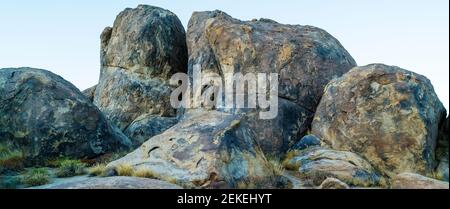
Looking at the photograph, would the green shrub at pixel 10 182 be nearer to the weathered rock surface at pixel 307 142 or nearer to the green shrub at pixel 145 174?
the green shrub at pixel 145 174

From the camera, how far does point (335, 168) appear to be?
1622cm

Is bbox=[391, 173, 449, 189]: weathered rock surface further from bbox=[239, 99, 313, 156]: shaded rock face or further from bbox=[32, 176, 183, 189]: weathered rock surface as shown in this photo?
bbox=[32, 176, 183, 189]: weathered rock surface

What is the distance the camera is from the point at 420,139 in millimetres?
17922

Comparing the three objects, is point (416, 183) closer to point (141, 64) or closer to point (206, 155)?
point (206, 155)

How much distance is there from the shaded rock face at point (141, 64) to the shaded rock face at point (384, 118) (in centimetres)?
1289

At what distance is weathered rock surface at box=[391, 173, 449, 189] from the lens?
13.6m

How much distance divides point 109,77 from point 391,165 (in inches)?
765

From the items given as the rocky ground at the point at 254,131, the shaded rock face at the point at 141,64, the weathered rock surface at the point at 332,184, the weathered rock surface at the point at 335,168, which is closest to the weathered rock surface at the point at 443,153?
the rocky ground at the point at 254,131

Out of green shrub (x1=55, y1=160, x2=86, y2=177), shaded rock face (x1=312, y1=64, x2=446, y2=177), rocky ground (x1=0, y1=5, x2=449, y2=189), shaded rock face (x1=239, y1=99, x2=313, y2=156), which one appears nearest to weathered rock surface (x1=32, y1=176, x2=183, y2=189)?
rocky ground (x1=0, y1=5, x2=449, y2=189)

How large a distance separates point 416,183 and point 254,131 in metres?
8.02

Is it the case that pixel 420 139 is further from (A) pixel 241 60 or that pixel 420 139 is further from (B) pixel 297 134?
(A) pixel 241 60

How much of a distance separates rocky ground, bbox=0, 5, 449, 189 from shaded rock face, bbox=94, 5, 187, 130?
175 cm
